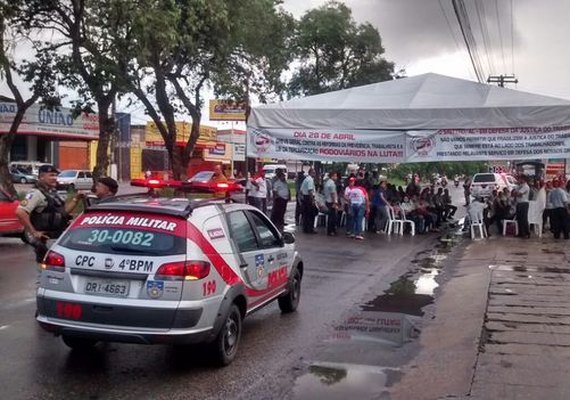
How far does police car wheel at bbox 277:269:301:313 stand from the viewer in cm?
865

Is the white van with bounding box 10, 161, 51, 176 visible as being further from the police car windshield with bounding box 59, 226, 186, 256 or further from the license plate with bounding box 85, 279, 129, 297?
the license plate with bounding box 85, 279, 129, 297

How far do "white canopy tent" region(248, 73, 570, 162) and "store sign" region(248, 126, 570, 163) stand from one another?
23 millimetres

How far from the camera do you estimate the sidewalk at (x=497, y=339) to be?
5.72 metres

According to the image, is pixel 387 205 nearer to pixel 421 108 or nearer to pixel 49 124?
pixel 421 108

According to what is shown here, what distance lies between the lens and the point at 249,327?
314 inches

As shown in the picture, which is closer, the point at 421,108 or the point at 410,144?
the point at 421,108

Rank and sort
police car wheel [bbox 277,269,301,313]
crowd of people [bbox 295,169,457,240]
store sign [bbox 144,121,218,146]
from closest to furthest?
police car wheel [bbox 277,269,301,313], crowd of people [bbox 295,169,457,240], store sign [bbox 144,121,218,146]

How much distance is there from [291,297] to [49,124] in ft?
148

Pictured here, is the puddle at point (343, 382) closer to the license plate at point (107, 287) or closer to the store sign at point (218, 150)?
the license plate at point (107, 287)

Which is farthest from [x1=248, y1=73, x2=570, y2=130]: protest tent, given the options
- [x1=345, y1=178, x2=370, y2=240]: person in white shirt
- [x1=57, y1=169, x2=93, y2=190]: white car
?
[x1=57, y1=169, x2=93, y2=190]: white car

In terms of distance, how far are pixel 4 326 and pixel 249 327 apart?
270 cm

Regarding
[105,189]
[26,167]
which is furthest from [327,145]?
[26,167]

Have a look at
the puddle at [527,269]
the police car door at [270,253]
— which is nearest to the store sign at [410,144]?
the puddle at [527,269]

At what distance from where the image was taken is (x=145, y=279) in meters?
5.77
